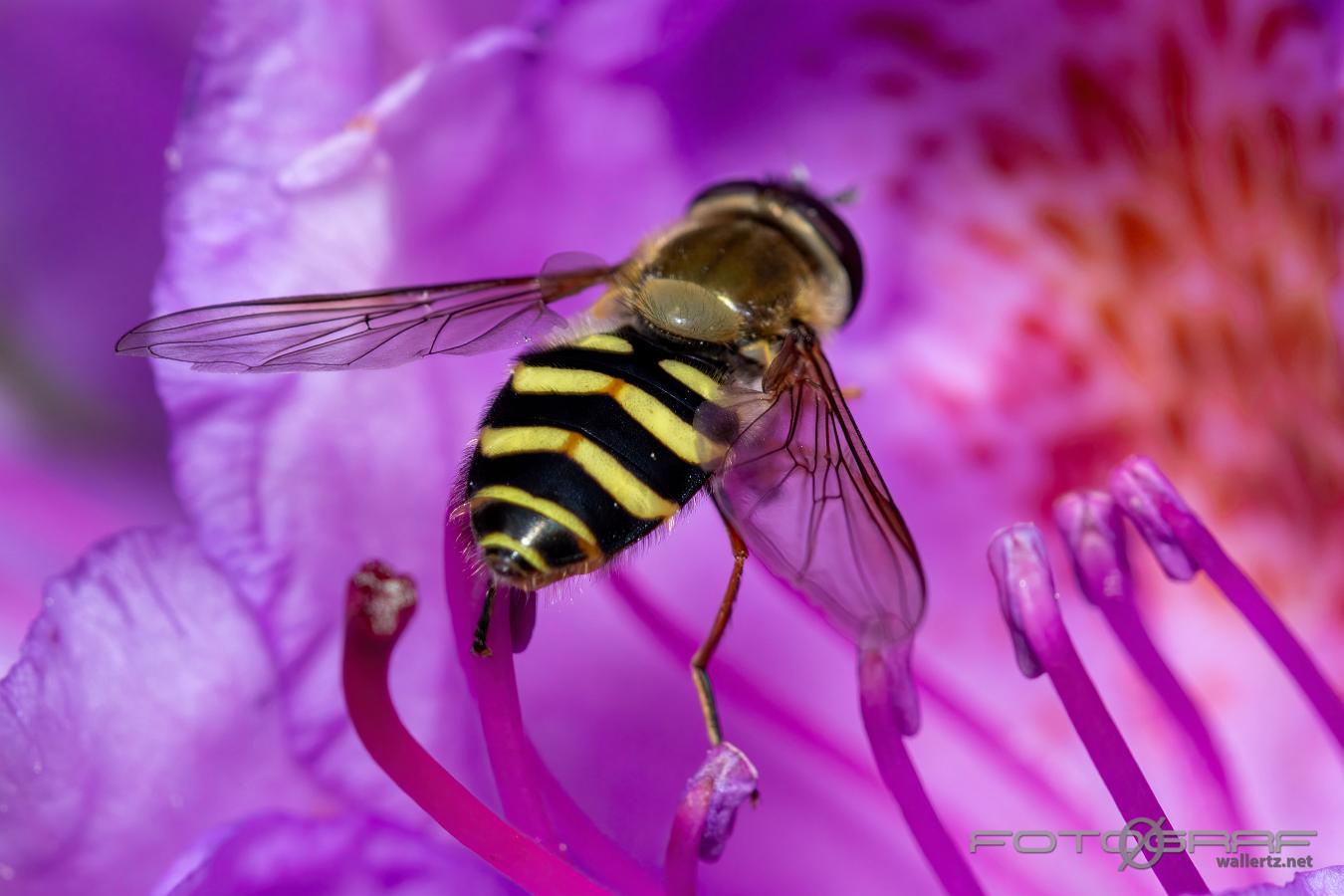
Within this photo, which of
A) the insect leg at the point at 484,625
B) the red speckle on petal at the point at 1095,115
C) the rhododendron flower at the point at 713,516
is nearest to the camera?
the insect leg at the point at 484,625

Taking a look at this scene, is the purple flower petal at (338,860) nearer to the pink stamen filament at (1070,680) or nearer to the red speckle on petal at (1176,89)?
the pink stamen filament at (1070,680)

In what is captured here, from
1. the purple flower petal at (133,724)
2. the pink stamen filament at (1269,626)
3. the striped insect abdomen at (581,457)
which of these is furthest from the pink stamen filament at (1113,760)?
the purple flower petal at (133,724)

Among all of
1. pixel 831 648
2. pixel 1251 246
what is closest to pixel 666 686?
pixel 831 648

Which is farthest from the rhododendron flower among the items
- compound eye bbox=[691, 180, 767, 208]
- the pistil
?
compound eye bbox=[691, 180, 767, 208]

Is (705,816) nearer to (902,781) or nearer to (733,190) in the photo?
(902,781)

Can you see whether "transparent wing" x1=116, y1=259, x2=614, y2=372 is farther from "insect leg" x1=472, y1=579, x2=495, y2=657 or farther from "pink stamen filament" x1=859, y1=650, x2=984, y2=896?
"pink stamen filament" x1=859, y1=650, x2=984, y2=896

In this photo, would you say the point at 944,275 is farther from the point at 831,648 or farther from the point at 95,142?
the point at 95,142

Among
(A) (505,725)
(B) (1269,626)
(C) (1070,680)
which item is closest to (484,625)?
(A) (505,725)
